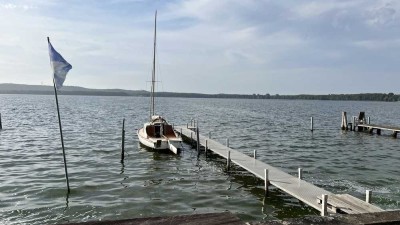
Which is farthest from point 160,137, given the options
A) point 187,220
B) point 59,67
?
point 187,220

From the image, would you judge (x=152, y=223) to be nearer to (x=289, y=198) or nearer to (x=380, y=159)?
(x=289, y=198)

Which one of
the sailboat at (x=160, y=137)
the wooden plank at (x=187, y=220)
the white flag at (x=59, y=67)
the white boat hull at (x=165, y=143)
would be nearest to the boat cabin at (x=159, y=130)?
the sailboat at (x=160, y=137)

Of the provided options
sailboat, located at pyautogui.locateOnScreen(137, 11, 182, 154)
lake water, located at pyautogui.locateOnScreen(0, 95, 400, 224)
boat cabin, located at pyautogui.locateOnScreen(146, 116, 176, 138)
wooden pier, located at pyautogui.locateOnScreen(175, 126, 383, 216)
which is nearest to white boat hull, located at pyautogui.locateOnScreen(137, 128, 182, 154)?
sailboat, located at pyautogui.locateOnScreen(137, 11, 182, 154)

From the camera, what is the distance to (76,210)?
46.0 ft

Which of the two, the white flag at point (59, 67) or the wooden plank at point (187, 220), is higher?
the white flag at point (59, 67)

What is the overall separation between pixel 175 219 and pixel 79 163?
21273 millimetres

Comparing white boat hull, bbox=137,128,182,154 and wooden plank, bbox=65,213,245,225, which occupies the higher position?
wooden plank, bbox=65,213,245,225

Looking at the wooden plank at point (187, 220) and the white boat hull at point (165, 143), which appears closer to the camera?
the wooden plank at point (187, 220)

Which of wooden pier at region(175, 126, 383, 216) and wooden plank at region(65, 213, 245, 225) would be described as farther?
wooden pier at region(175, 126, 383, 216)

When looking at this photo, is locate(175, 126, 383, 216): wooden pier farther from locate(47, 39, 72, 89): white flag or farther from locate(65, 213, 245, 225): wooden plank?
locate(47, 39, 72, 89): white flag

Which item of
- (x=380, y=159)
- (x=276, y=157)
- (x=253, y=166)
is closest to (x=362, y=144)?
(x=380, y=159)

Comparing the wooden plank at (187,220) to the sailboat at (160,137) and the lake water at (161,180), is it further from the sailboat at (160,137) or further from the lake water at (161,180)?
the sailboat at (160,137)

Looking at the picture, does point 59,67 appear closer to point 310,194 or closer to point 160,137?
point 310,194

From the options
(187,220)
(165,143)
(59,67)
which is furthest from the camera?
(165,143)
